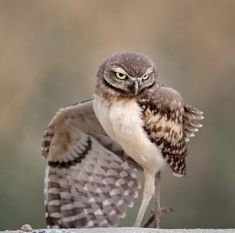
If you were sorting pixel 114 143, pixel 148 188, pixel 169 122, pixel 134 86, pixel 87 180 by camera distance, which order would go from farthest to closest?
pixel 87 180, pixel 114 143, pixel 148 188, pixel 169 122, pixel 134 86

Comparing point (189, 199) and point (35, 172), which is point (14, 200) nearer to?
point (35, 172)

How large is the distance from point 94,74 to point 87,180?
290 cm

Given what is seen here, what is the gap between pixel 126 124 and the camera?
1272 cm

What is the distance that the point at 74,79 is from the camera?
54.7ft

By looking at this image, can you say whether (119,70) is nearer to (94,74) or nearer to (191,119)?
(191,119)

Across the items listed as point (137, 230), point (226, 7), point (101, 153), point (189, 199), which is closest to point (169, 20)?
point (226, 7)

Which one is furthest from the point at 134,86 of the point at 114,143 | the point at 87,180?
the point at 87,180

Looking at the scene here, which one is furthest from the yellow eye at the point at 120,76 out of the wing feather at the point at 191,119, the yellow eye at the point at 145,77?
the wing feather at the point at 191,119

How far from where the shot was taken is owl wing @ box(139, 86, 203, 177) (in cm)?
1282

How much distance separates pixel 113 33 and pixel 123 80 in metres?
4.13

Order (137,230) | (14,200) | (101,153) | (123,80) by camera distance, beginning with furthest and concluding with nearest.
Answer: (14,200)
(101,153)
(123,80)
(137,230)

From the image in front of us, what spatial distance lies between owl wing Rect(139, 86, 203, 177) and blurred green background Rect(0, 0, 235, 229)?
2484 mm

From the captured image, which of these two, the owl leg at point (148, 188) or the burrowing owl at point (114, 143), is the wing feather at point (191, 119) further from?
the owl leg at point (148, 188)

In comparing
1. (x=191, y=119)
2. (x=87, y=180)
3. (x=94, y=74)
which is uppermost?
(x=191, y=119)
